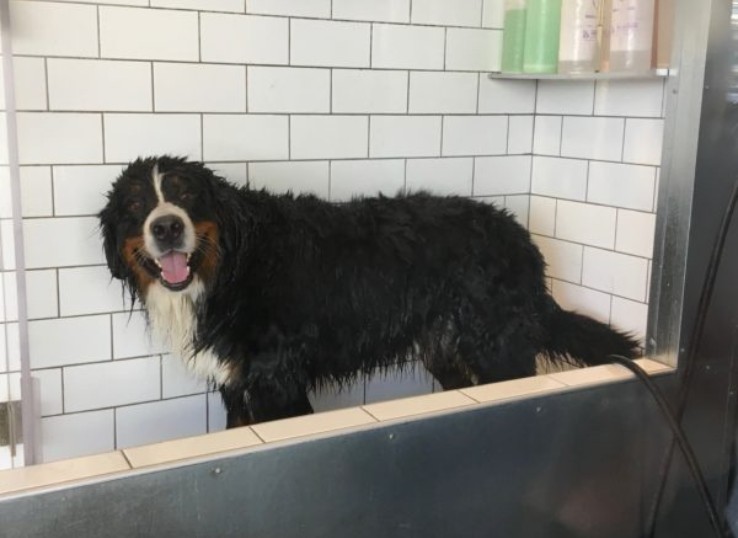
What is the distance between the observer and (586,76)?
2.10m

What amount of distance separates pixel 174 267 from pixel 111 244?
164 mm

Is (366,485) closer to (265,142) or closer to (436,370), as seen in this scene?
(436,370)

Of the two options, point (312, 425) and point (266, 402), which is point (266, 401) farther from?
point (312, 425)

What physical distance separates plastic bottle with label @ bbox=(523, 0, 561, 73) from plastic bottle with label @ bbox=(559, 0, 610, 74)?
0.03 m

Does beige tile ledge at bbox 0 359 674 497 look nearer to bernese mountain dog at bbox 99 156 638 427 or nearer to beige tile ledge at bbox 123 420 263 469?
beige tile ledge at bbox 123 420 263 469

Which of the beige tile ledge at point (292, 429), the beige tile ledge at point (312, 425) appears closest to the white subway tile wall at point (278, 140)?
the beige tile ledge at point (292, 429)

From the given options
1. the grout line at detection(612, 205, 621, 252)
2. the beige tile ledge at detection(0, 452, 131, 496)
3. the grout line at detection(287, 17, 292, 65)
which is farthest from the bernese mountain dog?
the beige tile ledge at detection(0, 452, 131, 496)

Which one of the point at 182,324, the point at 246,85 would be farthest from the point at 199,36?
the point at 182,324

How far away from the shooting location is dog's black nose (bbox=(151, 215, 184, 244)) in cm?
172

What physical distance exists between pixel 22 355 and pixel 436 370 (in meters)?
0.98

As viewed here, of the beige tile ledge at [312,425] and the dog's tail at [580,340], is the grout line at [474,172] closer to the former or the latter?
the dog's tail at [580,340]

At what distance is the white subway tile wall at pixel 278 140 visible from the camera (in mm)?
1839

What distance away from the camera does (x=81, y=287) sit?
1.92 m

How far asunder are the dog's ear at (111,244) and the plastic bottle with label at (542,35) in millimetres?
1161
